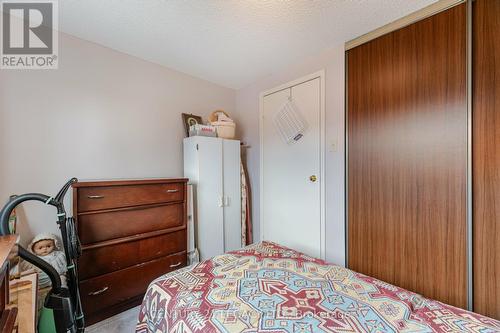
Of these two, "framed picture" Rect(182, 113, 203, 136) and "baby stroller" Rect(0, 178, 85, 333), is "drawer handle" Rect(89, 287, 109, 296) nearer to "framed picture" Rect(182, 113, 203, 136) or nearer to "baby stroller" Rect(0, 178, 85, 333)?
"baby stroller" Rect(0, 178, 85, 333)

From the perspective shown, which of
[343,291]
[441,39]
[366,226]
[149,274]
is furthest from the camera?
[149,274]

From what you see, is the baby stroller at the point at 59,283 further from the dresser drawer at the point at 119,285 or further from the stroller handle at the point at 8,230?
the dresser drawer at the point at 119,285

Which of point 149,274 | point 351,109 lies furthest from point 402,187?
point 149,274

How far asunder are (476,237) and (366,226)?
2.24ft

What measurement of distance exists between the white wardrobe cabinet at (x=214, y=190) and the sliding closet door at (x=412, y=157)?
53.3 inches

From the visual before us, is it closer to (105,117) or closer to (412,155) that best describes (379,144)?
(412,155)

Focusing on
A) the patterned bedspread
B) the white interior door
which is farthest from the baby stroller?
the white interior door

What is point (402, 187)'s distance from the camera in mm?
1768

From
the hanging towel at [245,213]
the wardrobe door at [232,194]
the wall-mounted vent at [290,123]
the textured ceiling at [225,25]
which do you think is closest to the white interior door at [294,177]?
the wall-mounted vent at [290,123]

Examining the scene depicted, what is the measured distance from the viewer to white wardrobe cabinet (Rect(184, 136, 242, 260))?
256 cm

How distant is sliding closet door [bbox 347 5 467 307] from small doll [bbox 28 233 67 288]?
236cm

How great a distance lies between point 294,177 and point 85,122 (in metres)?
2.12

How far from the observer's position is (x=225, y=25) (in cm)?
188

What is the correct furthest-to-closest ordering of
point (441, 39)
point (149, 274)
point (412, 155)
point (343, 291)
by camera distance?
point (149, 274), point (412, 155), point (441, 39), point (343, 291)
